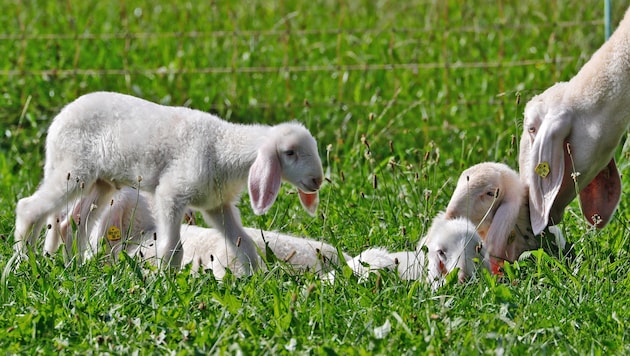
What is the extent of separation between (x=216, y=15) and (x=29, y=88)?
2201mm

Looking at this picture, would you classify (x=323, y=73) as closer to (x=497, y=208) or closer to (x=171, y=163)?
(x=497, y=208)

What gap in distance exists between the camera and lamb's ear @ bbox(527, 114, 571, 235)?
521 centimetres

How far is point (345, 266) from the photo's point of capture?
15.6 feet

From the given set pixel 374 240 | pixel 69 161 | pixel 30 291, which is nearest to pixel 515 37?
pixel 374 240

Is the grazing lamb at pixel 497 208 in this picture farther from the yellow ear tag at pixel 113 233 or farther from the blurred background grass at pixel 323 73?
the yellow ear tag at pixel 113 233

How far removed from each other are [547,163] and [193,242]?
1634 millimetres

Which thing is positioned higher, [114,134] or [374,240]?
[114,134]

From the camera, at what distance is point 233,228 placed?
5.42 metres

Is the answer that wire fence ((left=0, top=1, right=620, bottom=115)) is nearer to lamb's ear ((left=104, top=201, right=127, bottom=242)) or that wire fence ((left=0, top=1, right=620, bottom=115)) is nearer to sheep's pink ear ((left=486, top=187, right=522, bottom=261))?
lamb's ear ((left=104, top=201, right=127, bottom=242))

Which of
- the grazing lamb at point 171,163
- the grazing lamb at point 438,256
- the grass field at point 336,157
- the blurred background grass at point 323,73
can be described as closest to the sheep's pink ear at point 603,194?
the grass field at point 336,157

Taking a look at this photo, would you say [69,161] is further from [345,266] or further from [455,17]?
[455,17]

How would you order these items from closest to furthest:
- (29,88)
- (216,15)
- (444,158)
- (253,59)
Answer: (444,158) → (29,88) → (253,59) → (216,15)

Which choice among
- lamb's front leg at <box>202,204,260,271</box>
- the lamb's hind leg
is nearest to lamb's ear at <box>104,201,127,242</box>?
the lamb's hind leg

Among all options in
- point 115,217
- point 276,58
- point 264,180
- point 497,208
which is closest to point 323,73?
point 276,58
